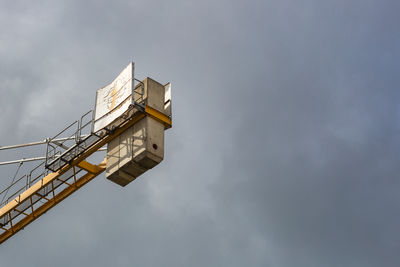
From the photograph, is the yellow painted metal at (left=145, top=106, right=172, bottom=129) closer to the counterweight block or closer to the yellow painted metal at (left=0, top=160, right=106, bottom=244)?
the counterweight block

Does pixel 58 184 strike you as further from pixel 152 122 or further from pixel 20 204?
pixel 152 122

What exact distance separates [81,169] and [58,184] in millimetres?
1920

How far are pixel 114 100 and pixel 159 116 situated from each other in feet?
8.60

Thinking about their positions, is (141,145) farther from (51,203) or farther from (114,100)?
(51,203)

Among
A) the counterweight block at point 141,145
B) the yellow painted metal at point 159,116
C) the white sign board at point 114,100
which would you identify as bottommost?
the counterweight block at point 141,145

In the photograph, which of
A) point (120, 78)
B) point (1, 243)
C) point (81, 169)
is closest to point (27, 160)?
point (1, 243)

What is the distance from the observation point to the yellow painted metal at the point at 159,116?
1356 inches

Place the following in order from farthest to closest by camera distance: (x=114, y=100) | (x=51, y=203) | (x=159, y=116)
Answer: (x=51, y=203), (x=114, y=100), (x=159, y=116)

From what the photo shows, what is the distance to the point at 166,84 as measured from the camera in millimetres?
35906

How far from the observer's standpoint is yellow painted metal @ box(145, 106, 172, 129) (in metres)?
34.4

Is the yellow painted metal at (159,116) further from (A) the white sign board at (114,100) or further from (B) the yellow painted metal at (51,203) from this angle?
(B) the yellow painted metal at (51,203)

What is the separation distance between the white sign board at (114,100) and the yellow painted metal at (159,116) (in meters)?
0.92

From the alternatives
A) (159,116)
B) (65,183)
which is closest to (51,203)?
(65,183)

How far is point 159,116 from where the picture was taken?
34.7m
